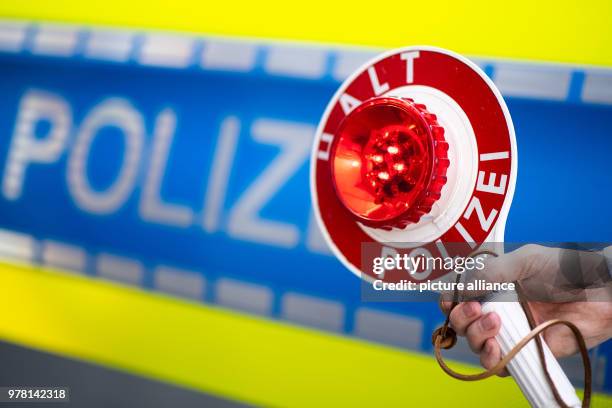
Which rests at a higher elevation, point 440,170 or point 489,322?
point 440,170

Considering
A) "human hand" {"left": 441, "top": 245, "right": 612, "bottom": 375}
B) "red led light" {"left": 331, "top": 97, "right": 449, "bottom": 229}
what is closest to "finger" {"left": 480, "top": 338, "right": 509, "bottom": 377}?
"human hand" {"left": 441, "top": 245, "right": 612, "bottom": 375}

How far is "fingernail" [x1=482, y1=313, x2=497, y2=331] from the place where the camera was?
528 mm

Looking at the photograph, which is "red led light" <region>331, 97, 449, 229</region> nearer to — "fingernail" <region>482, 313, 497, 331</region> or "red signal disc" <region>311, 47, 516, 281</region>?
"red signal disc" <region>311, 47, 516, 281</region>

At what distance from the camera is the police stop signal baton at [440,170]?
20.4 inches

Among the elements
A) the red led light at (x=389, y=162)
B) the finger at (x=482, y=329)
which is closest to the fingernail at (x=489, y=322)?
the finger at (x=482, y=329)

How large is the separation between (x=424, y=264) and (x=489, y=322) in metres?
0.09

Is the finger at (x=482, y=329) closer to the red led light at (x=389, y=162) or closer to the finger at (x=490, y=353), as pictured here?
the finger at (x=490, y=353)

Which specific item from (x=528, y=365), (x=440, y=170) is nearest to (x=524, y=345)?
(x=528, y=365)

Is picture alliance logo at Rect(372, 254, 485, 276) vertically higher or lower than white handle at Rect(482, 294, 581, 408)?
higher

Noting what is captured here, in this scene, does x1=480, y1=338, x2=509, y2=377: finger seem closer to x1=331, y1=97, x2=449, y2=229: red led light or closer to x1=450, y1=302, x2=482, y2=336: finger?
x1=450, y1=302, x2=482, y2=336: finger

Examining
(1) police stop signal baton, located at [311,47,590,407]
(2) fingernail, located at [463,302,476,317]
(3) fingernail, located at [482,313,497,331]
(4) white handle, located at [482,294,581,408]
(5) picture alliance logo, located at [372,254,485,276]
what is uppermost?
(1) police stop signal baton, located at [311,47,590,407]

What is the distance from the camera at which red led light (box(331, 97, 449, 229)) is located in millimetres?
511

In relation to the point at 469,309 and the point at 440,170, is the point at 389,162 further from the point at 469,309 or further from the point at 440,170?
the point at 469,309

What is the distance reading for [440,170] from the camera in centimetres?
52
